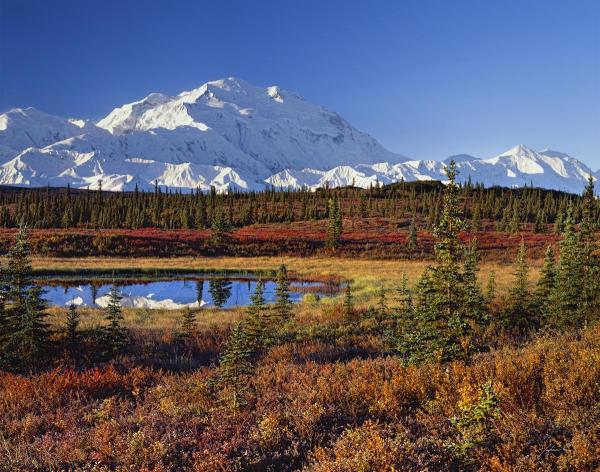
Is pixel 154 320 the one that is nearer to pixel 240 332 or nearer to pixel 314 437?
pixel 240 332

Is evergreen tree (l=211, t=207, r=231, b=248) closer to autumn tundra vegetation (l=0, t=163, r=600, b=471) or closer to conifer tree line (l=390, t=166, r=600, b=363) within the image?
autumn tundra vegetation (l=0, t=163, r=600, b=471)

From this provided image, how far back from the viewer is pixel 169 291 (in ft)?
122

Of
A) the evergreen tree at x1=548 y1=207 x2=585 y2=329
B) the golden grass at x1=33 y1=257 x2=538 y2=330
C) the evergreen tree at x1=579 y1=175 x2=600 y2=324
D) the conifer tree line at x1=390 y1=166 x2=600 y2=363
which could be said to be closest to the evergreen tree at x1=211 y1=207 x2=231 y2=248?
the golden grass at x1=33 y1=257 x2=538 y2=330

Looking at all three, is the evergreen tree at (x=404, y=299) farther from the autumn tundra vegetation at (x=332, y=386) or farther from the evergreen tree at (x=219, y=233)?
the evergreen tree at (x=219, y=233)

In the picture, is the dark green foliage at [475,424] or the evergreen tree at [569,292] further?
the evergreen tree at [569,292]

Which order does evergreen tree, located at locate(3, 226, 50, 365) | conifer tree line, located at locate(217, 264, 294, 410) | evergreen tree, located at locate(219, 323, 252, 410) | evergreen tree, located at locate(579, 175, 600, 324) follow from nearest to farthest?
1. evergreen tree, located at locate(219, 323, 252, 410)
2. conifer tree line, located at locate(217, 264, 294, 410)
3. evergreen tree, located at locate(3, 226, 50, 365)
4. evergreen tree, located at locate(579, 175, 600, 324)

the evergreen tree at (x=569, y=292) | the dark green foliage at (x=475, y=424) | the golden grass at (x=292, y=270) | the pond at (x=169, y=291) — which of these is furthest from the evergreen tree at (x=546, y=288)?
the pond at (x=169, y=291)

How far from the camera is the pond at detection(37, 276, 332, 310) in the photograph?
102 feet

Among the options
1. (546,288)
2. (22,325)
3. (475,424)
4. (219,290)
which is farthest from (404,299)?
(219,290)

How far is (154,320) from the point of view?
72.0ft

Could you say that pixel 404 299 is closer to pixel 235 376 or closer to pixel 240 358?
Answer: pixel 240 358

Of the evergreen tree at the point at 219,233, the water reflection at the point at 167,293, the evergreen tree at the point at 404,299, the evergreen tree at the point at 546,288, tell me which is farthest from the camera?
the evergreen tree at the point at 219,233

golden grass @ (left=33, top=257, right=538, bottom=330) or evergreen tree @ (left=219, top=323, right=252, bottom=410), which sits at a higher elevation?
evergreen tree @ (left=219, top=323, right=252, bottom=410)

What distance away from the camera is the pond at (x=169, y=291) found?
31228 mm
